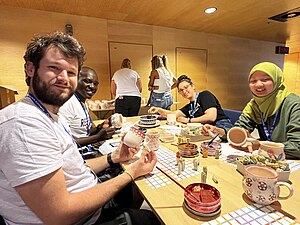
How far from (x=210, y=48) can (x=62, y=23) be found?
3715 mm

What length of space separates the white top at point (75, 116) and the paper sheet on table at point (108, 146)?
273 millimetres

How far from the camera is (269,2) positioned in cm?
304

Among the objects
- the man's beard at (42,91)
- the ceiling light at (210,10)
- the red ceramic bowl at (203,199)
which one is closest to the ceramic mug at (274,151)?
the red ceramic bowl at (203,199)

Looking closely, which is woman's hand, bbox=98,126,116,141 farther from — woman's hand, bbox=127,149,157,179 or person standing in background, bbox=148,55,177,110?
person standing in background, bbox=148,55,177,110

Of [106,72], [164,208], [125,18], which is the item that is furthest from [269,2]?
[164,208]

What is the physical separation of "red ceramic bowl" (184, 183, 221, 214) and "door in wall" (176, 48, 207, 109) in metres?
4.20

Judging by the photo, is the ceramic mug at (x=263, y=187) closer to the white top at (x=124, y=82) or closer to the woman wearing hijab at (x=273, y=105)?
the woman wearing hijab at (x=273, y=105)

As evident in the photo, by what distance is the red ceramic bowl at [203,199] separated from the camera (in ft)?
2.01

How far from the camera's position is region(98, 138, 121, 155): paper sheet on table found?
1.29m

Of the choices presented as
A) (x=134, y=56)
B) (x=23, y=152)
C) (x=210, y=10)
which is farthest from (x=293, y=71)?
(x=23, y=152)

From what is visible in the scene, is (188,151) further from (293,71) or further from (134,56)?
(293,71)

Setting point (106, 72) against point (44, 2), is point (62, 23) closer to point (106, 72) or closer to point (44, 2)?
point (44, 2)

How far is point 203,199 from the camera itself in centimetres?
66

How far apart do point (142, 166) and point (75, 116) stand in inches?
34.4
